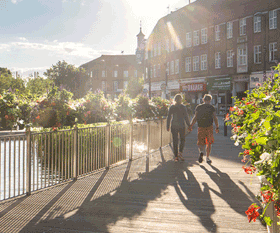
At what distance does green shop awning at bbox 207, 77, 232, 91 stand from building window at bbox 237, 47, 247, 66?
200 cm

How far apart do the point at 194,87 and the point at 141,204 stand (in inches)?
1497

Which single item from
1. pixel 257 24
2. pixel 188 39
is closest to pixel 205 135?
pixel 257 24

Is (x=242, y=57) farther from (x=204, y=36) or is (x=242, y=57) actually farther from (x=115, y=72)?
(x=115, y=72)

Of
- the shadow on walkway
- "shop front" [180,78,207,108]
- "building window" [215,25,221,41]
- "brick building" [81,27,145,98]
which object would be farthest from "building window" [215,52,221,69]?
"brick building" [81,27,145,98]

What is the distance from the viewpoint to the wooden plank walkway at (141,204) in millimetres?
4324

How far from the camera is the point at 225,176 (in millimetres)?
7672

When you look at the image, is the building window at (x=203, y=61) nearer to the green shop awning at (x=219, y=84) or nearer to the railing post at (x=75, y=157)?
the green shop awning at (x=219, y=84)

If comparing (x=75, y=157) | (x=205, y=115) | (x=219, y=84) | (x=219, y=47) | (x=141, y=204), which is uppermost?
(x=219, y=47)

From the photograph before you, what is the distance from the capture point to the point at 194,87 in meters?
42.5

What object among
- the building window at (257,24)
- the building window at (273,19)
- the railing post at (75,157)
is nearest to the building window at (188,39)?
the building window at (257,24)

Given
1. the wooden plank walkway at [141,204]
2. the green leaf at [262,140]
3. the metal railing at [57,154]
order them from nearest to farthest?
the green leaf at [262,140], the wooden plank walkway at [141,204], the metal railing at [57,154]

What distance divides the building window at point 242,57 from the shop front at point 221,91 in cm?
200

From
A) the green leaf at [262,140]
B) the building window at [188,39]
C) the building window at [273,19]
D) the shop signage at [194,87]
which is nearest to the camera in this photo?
the green leaf at [262,140]

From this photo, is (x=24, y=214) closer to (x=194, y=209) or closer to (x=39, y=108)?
(x=194, y=209)
